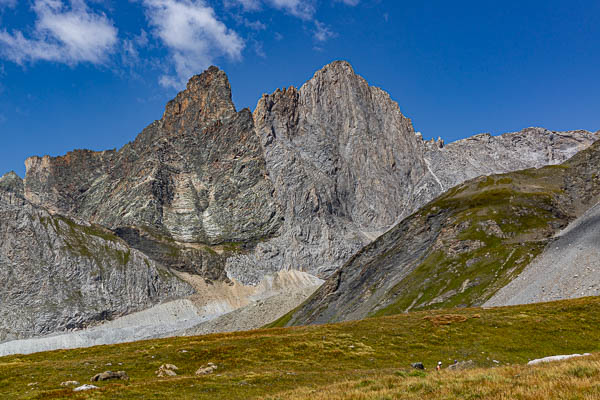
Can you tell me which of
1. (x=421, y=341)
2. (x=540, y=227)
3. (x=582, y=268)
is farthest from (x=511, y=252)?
(x=421, y=341)

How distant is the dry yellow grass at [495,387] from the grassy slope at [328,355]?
7.02m

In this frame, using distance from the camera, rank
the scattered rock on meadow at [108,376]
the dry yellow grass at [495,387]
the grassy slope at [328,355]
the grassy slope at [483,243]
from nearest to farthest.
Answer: the dry yellow grass at [495,387], the grassy slope at [328,355], the scattered rock on meadow at [108,376], the grassy slope at [483,243]

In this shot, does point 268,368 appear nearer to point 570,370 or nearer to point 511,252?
point 570,370

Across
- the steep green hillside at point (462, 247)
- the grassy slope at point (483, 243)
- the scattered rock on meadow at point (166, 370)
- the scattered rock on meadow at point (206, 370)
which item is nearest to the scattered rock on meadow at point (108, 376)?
the scattered rock on meadow at point (166, 370)

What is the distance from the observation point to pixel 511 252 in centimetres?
12581

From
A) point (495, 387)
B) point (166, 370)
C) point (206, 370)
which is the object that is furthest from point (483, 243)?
point (495, 387)

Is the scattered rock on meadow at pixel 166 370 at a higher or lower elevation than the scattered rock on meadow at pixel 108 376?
lower

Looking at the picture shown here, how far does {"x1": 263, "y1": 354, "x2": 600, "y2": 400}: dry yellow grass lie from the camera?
53.4 ft

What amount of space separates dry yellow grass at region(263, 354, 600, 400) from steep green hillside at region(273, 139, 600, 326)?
9142cm

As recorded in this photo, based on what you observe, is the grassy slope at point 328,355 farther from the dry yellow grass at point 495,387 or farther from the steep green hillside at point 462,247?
the steep green hillside at point 462,247

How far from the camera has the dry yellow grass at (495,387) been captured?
16.3m

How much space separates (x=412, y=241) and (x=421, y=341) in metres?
118

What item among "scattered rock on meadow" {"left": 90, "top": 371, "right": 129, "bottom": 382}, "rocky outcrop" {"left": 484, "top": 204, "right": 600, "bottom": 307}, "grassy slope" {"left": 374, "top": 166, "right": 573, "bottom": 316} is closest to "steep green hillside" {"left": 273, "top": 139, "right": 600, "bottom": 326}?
"grassy slope" {"left": 374, "top": 166, "right": 573, "bottom": 316}

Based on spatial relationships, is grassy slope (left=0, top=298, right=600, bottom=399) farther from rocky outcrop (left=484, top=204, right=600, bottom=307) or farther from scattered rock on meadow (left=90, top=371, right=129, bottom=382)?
rocky outcrop (left=484, top=204, right=600, bottom=307)
